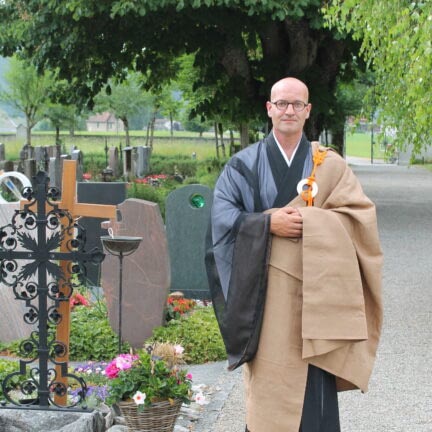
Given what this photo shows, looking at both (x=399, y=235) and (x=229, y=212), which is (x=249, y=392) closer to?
(x=229, y=212)

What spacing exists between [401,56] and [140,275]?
304 centimetres

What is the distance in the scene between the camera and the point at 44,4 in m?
18.4

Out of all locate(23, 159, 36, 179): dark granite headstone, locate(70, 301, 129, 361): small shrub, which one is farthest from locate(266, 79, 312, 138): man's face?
locate(23, 159, 36, 179): dark granite headstone

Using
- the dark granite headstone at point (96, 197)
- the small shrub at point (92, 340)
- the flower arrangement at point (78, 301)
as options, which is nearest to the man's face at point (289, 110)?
the small shrub at point (92, 340)

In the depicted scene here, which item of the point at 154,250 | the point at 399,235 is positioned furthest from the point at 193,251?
the point at 399,235

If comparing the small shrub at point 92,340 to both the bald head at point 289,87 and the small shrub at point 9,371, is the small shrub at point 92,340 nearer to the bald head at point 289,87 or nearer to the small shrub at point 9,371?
the small shrub at point 9,371

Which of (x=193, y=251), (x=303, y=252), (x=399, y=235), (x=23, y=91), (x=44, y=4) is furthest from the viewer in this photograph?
(x=23, y=91)

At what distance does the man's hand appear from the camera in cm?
460

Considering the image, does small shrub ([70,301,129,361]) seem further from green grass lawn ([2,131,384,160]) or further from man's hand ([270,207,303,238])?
green grass lawn ([2,131,384,160])

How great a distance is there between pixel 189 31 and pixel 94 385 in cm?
1377

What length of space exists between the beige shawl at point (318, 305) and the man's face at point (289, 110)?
243 mm

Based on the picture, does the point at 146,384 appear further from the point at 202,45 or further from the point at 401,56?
the point at 202,45

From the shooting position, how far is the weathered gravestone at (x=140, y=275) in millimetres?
8000

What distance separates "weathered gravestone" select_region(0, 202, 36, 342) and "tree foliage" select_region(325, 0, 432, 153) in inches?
134
